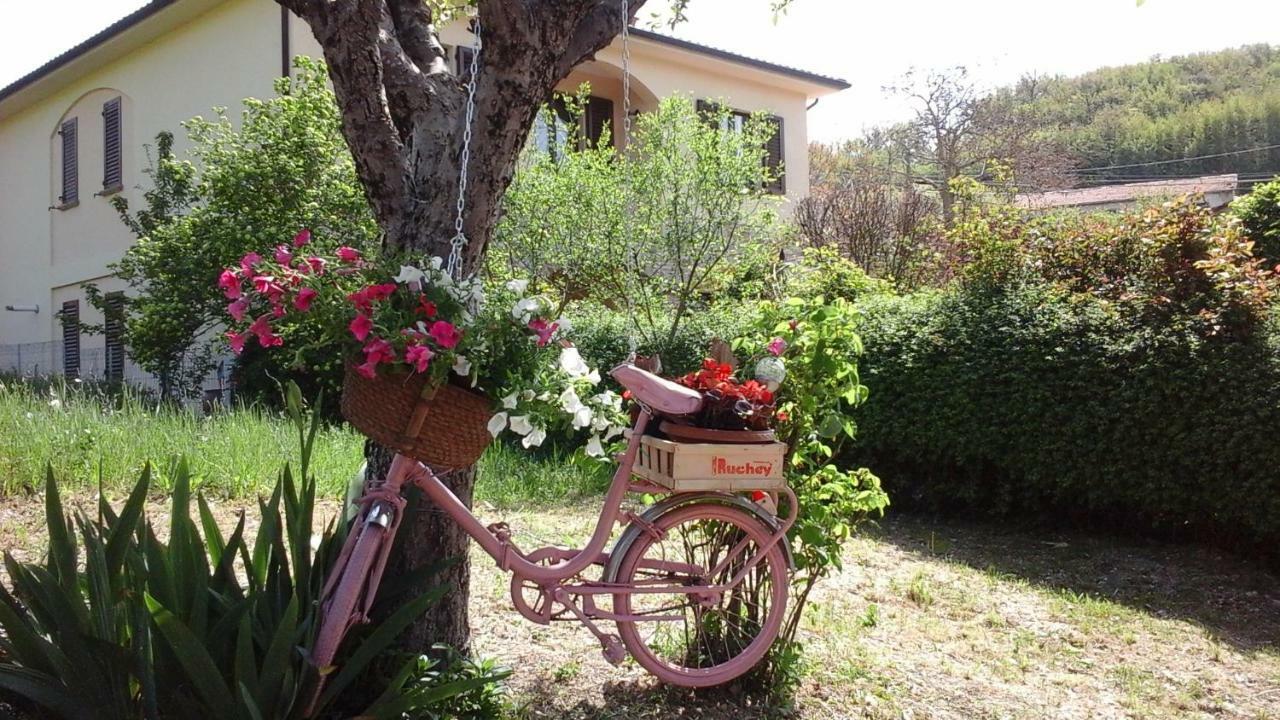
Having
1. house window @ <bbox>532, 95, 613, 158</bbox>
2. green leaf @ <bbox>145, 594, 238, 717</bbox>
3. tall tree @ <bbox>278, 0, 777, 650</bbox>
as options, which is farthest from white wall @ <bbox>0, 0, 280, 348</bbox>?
green leaf @ <bbox>145, 594, 238, 717</bbox>

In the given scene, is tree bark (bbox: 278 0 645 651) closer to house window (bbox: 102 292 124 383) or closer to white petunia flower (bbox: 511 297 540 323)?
white petunia flower (bbox: 511 297 540 323)

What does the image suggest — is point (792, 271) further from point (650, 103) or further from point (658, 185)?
point (650, 103)

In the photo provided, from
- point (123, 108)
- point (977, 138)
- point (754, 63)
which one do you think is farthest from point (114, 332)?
point (977, 138)

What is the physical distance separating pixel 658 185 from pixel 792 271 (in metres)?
1.85

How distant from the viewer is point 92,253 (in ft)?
51.0

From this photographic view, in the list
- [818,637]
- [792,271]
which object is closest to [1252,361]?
[818,637]

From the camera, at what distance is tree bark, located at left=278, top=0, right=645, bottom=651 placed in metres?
3.18

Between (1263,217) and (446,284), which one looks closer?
(446,284)

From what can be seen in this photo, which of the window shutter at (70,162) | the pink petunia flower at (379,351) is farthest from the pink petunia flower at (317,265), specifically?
the window shutter at (70,162)

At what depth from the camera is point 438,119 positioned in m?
3.29

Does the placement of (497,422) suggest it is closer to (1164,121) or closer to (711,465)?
(711,465)

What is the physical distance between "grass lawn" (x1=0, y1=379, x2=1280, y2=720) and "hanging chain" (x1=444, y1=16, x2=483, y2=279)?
1078 mm

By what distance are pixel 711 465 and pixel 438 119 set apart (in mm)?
1519

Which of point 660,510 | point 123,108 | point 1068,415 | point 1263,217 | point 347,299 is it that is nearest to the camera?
point 347,299
